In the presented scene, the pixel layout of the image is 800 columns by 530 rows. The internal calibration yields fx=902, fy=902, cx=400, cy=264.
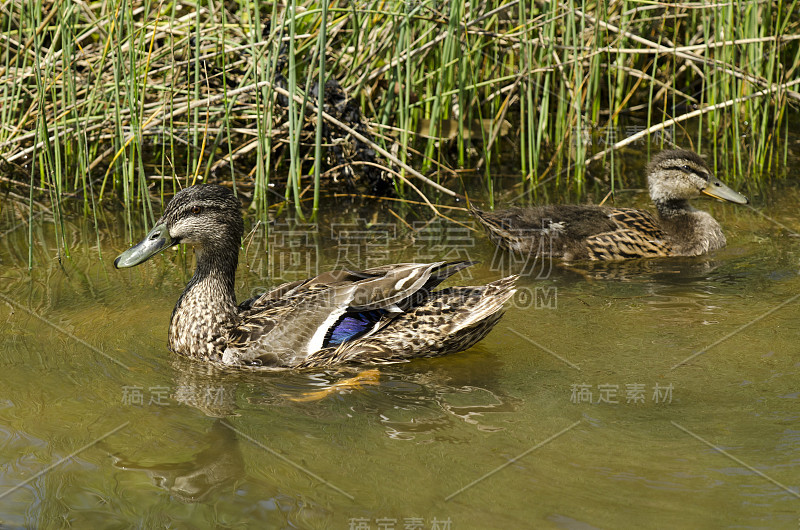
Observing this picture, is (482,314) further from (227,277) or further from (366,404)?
(227,277)

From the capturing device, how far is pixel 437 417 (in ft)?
14.7

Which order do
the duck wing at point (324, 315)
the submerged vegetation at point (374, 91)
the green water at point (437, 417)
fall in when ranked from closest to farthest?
the green water at point (437, 417), the duck wing at point (324, 315), the submerged vegetation at point (374, 91)

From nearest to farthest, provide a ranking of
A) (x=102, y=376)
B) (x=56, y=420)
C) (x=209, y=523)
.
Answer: (x=209, y=523), (x=56, y=420), (x=102, y=376)

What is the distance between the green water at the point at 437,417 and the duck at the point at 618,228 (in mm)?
437

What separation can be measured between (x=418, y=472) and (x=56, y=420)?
1.83 meters

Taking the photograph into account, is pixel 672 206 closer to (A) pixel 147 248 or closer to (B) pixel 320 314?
(B) pixel 320 314

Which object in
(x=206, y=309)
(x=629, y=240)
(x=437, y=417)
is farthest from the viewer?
(x=629, y=240)

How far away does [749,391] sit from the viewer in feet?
15.2

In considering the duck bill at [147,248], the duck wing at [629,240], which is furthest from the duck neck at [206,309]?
the duck wing at [629,240]

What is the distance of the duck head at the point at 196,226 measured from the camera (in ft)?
17.0

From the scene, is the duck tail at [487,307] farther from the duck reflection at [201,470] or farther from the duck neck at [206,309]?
the duck reflection at [201,470]

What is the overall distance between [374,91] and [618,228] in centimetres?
286

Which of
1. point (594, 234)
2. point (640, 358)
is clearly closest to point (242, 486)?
point (640, 358)

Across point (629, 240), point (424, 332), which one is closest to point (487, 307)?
point (424, 332)
